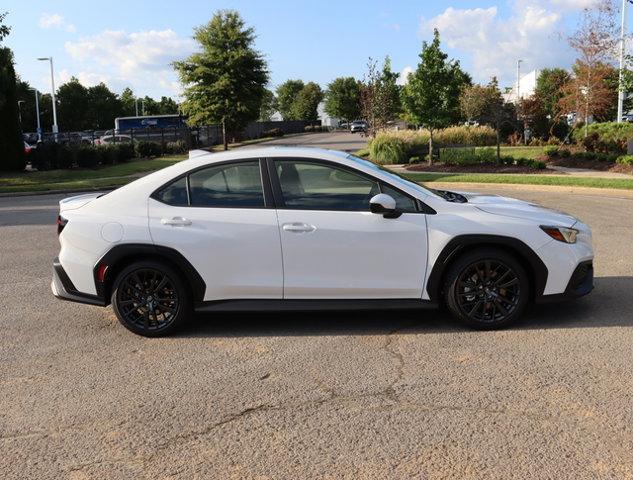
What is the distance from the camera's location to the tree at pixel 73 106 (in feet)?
276

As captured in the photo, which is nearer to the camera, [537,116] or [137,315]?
[137,315]

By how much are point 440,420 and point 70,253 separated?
11.3 ft

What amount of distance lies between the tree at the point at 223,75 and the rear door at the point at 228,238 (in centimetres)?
3486

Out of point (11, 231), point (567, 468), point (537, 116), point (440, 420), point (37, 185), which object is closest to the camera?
point (567, 468)

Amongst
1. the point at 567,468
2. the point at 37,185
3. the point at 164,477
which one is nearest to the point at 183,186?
the point at 164,477

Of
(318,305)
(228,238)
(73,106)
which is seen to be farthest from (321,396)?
(73,106)

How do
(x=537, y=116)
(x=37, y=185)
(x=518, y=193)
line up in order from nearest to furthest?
(x=518, y=193), (x=37, y=185), (x=537, y=116)

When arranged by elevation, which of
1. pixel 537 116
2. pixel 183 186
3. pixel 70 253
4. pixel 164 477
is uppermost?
pixel 537 116

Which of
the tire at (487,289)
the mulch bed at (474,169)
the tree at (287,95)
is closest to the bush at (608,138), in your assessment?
the mulch bed at (474,169)

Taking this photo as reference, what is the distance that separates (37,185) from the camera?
21359 mm

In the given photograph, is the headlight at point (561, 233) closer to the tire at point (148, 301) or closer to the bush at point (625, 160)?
the tire at point (148, 301)

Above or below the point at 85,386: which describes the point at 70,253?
above

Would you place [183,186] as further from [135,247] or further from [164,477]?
[164,477]

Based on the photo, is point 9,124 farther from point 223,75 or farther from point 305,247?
point 305,247
